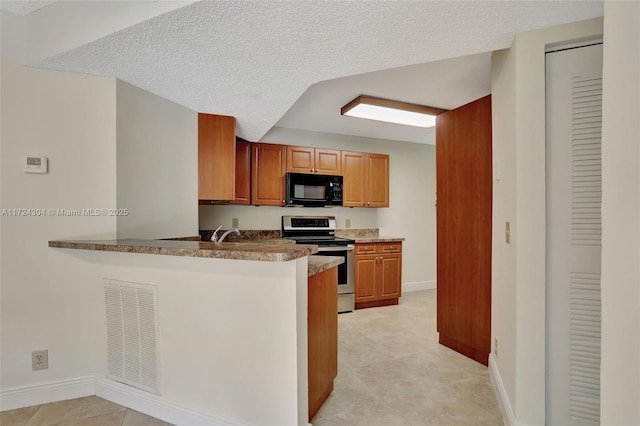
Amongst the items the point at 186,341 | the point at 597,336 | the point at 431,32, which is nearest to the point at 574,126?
the point at 431,32

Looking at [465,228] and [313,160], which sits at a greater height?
[313,160]

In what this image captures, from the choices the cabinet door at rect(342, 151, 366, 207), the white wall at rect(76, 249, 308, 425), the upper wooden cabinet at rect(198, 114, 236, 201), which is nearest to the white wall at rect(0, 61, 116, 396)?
the white wall at rect(76, 249, 308, 425)

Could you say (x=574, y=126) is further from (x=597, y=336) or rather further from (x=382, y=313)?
(x=382, y=313)

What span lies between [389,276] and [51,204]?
3.62 metres

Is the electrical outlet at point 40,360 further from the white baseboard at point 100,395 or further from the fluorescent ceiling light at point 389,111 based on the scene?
the fluorescent ceiling light at point 389,111

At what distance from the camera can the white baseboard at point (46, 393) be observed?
196 cm

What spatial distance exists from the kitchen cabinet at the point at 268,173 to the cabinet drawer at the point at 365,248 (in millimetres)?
1146

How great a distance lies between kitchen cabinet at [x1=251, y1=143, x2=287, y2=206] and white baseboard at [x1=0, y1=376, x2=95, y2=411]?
96.2 inches

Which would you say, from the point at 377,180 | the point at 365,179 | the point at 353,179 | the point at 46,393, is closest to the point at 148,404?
Result: the point at 46,393

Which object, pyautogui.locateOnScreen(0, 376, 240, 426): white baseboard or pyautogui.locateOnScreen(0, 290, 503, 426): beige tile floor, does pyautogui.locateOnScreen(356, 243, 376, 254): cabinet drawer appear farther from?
pyautogui.locateOnScreen(0, 376, 240, 426): white baseboard

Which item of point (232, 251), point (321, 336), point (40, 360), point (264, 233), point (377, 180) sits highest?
point (377, 180)

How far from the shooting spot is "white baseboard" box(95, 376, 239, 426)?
1.75 m

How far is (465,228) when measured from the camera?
271 cm

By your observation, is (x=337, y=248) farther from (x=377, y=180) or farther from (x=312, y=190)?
(x=377, y=180)
